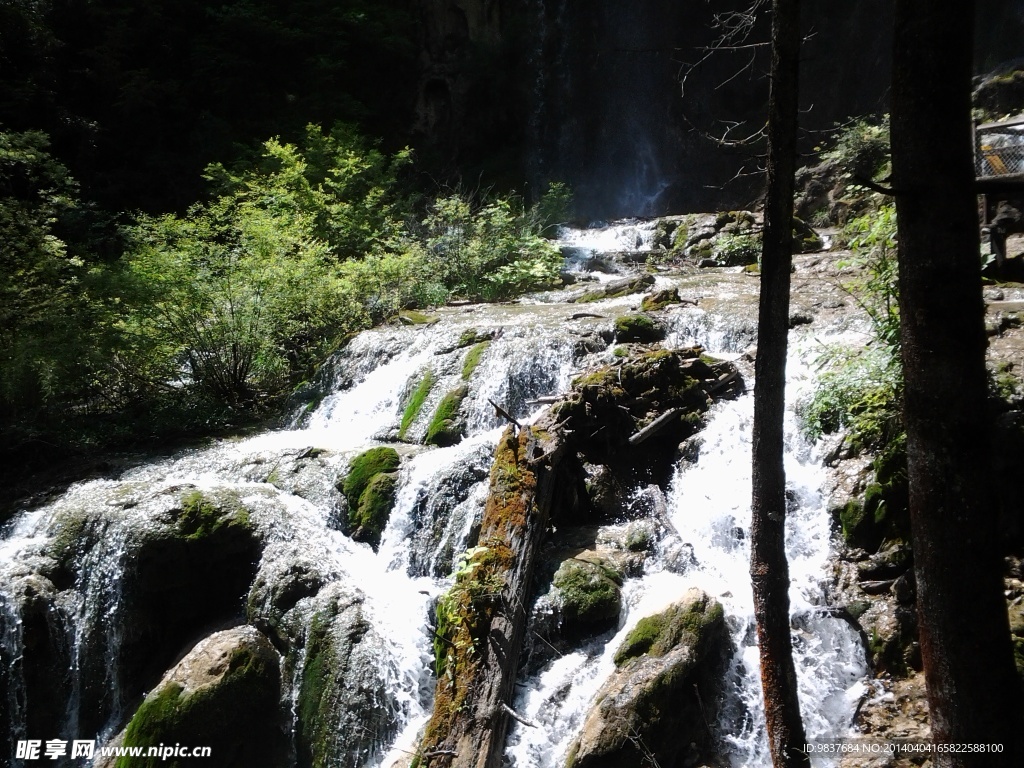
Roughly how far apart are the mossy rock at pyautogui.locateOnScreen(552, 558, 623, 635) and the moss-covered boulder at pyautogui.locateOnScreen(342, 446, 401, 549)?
7.75ft

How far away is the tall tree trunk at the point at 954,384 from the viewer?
221 cm

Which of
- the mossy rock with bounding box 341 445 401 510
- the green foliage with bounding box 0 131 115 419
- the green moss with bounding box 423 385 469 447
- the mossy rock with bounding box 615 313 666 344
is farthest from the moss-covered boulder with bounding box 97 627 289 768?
the mossy rock with bounding box 615 313 666 344

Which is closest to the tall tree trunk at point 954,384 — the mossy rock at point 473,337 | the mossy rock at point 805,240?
the mossy rock at point 473,337

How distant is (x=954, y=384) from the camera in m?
2.24

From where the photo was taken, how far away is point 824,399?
5738 millimetres

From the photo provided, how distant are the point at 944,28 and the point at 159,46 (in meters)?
23.4

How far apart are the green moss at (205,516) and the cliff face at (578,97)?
19.0 meters

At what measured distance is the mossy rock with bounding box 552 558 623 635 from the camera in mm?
5070

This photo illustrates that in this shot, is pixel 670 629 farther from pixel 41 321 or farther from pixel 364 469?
pixel 41 321

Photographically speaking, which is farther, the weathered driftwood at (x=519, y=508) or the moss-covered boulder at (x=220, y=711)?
the moss-covered boulder at (x=220, y=711)

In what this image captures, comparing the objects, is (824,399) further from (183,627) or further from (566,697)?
(183,627)

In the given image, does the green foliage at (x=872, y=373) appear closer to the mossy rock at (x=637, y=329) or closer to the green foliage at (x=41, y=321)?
the mossy rock at (x=637, y=329)

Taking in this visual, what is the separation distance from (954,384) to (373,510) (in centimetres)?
568

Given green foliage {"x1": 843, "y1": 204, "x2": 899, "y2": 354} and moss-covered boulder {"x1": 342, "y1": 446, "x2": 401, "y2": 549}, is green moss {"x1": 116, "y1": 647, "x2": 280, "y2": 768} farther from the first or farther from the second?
green foliage {"x1": 843, "y1": 204, "x2": 899, "y2": 354}
